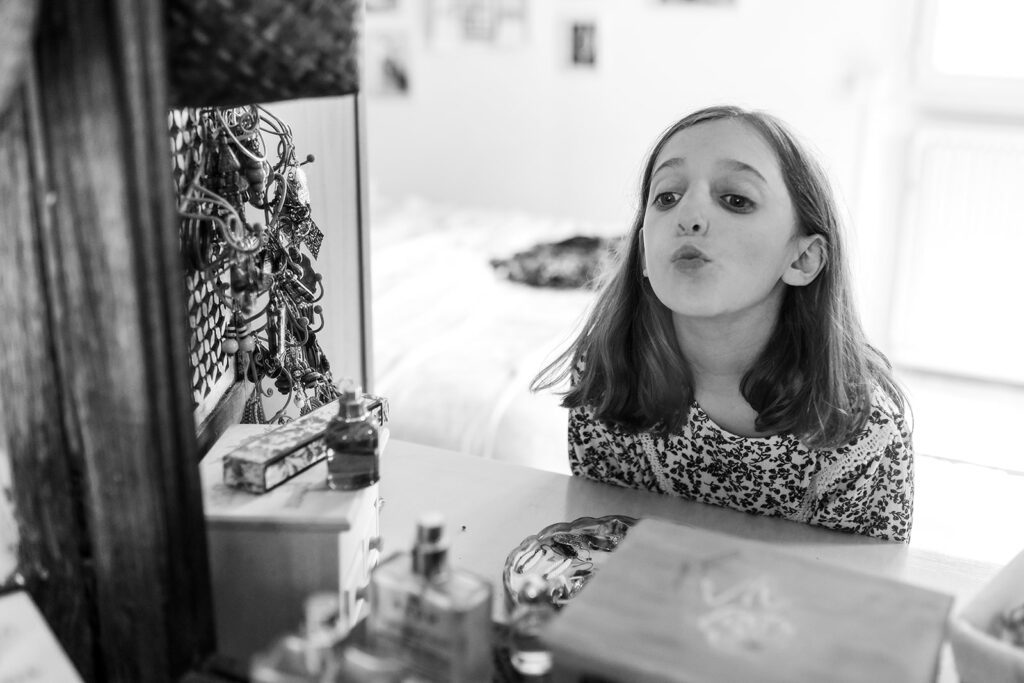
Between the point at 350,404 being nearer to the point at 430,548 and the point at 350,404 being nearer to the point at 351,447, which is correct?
the point at 351,447

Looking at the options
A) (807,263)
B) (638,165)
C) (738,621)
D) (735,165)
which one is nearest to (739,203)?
(735,165)

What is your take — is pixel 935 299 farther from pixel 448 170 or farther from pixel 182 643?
pixel 182 643

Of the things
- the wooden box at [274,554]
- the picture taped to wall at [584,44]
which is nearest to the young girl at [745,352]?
the wooden box at [274,554]

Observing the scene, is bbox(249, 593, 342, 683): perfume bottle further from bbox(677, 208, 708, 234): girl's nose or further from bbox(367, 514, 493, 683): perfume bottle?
bbox(677, 208, 708, 234): girl's nose

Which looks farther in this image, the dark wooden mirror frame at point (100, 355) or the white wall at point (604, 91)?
the white wall at point (604, 91)

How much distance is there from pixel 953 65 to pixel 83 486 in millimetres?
3515

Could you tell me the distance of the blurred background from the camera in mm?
2227

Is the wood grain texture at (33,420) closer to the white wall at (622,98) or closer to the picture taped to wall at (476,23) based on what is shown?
the white wall at (622,98)

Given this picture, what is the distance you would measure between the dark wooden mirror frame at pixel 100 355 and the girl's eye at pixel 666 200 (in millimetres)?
689

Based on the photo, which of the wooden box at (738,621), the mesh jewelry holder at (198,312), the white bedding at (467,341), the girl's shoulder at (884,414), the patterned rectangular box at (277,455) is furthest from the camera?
the white bedding at (467,341)

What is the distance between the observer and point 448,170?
14.7 feet

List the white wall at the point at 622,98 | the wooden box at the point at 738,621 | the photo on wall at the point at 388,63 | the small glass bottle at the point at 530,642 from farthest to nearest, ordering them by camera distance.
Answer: the photo on wall at the point at 388,63
the white wall at the point at 622,98
the small glass bottle at the point at 530,642
the wooden box at the point at 738,621

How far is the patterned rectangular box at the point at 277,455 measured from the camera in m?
0.87

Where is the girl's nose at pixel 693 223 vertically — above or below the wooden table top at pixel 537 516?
above
